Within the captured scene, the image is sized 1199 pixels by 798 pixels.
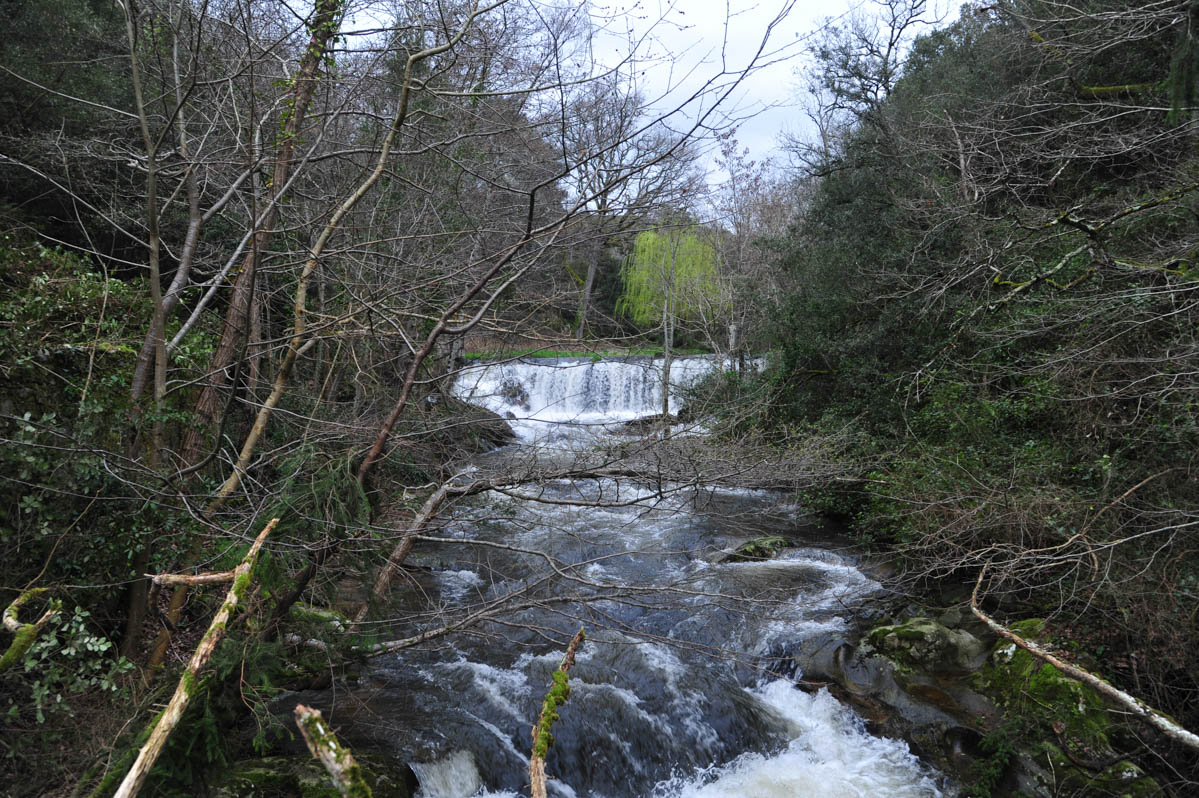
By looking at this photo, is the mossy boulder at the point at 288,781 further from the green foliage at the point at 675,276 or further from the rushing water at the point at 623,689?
the green foliage at the point at 675,276

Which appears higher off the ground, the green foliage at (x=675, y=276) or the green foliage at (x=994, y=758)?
the green foliage at (x=675, y=276)

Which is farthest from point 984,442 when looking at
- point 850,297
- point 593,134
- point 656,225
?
point 593,134

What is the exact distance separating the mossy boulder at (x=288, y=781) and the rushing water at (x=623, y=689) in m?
0.42

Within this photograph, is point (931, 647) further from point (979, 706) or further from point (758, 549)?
point (758, 549)

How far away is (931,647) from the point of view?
651 cm

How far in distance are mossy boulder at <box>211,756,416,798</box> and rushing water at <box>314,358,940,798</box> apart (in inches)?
16.7

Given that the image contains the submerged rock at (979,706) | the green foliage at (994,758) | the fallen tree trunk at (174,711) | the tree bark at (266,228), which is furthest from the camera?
the green foliage at (994,758)

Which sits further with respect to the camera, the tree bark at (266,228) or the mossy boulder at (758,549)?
the mossy boulder at (758,549)

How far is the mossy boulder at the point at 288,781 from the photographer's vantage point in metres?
3.97

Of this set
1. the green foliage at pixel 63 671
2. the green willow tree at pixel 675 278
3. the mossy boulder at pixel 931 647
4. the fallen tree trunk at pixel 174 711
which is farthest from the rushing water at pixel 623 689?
the green willow tree at pixel 675 278

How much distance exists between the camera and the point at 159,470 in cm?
410

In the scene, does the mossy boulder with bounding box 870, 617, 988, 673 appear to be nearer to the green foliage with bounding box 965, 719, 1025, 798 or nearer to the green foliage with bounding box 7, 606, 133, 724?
the green foliage with bounding box 965, 719, 1025, 798

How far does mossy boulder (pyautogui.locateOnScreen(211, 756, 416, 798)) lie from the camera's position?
13.0 ft

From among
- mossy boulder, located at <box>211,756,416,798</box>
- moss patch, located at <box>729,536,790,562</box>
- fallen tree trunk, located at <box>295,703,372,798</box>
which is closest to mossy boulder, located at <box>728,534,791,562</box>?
moss patch, located at <box>729,536,790,562</box>
